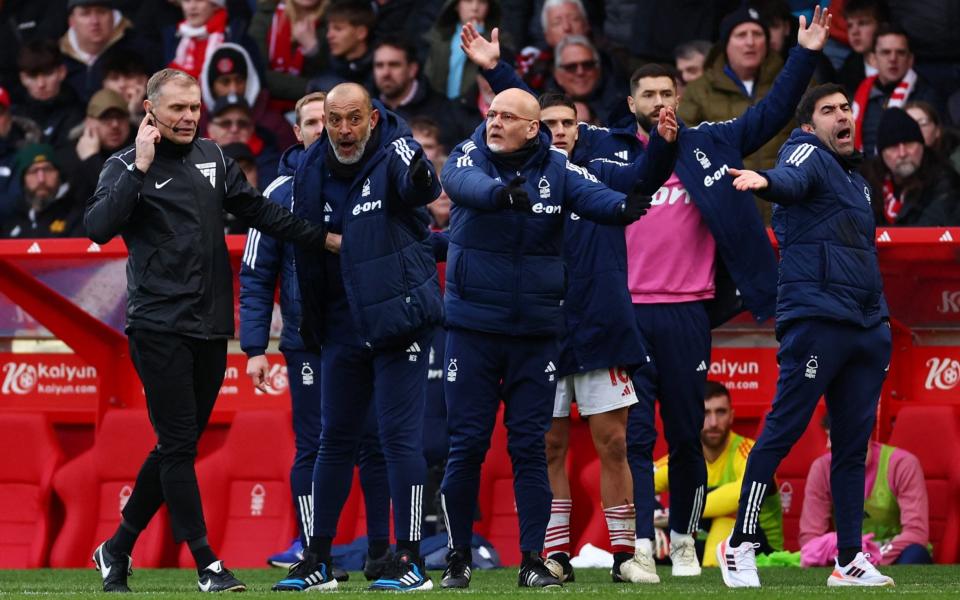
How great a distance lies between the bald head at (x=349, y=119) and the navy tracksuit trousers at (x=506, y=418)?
3.06ft

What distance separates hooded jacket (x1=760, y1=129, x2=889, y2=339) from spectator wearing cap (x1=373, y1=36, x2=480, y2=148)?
6.11m

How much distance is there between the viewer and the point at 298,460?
9.07 meters

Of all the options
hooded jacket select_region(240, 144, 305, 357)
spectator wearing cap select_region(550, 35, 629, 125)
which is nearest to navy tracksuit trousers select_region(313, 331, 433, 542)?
hooded jacket select_region(240, 144, 305, 357)

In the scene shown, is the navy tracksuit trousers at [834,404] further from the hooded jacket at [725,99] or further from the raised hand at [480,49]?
the hooded jacket at [725,99]

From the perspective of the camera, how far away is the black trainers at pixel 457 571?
7922 mm

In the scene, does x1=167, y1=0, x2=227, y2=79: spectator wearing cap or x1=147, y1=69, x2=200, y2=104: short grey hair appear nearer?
x1=147, y1=69, x2=200, y2=104: short grey hair

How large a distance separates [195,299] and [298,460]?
1629 mm

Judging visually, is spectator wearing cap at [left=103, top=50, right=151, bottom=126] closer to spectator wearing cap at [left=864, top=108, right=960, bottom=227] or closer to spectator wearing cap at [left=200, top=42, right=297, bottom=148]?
spectator wearing cap at [left=200, top=42, right=297, bottom=148]

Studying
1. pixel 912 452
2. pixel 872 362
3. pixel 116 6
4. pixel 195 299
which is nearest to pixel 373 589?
pixel 195 299

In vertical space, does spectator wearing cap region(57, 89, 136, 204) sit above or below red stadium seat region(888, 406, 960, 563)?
above

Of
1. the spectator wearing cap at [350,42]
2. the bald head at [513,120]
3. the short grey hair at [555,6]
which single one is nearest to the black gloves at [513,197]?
the bald head at [513,120]

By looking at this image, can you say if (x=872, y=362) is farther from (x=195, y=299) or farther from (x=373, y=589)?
(x=195, y=299)

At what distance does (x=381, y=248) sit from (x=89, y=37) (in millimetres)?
9163

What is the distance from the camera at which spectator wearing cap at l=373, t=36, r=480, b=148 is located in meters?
14.0
